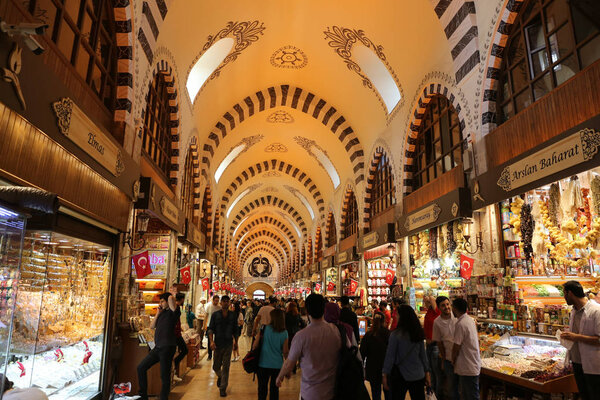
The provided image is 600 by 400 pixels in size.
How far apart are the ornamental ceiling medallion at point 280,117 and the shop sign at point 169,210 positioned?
6813mm

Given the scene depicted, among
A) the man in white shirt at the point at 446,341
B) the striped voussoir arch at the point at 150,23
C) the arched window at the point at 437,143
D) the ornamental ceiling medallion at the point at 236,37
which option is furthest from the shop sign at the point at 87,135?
the arched window at the point at 437,143

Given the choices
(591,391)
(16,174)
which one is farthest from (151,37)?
(591,391)

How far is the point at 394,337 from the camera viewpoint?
11.3 feet

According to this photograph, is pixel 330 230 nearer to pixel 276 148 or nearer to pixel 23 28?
pixel 276 148

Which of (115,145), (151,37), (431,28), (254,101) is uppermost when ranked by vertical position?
(254,101)

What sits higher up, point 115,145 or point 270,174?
point 270,174

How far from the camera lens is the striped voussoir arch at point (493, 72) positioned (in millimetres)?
5312

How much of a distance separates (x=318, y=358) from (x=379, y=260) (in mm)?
8865

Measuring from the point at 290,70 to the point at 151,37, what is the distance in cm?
592

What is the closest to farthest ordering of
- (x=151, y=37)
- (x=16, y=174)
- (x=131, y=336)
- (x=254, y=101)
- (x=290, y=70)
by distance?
1. (x=16, y=174)
2. (x=131, y=336)
3. (x=151, y=37)
4. (x=290, y=70)
5. (x=254, y=101)

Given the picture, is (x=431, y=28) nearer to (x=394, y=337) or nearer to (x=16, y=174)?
(x=394, y=337)

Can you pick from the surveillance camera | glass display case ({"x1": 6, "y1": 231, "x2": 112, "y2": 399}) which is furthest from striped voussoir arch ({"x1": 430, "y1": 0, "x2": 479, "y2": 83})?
glass display case ({"x1": 6, "y1": 231, "x2": 112, "y2": 399})

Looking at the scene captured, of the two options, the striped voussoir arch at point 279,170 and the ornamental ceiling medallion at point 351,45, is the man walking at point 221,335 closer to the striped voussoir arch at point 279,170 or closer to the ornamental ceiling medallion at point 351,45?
the ornamental ceiling medallion at point 351,45

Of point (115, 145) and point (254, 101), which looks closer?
point (115, 145)
